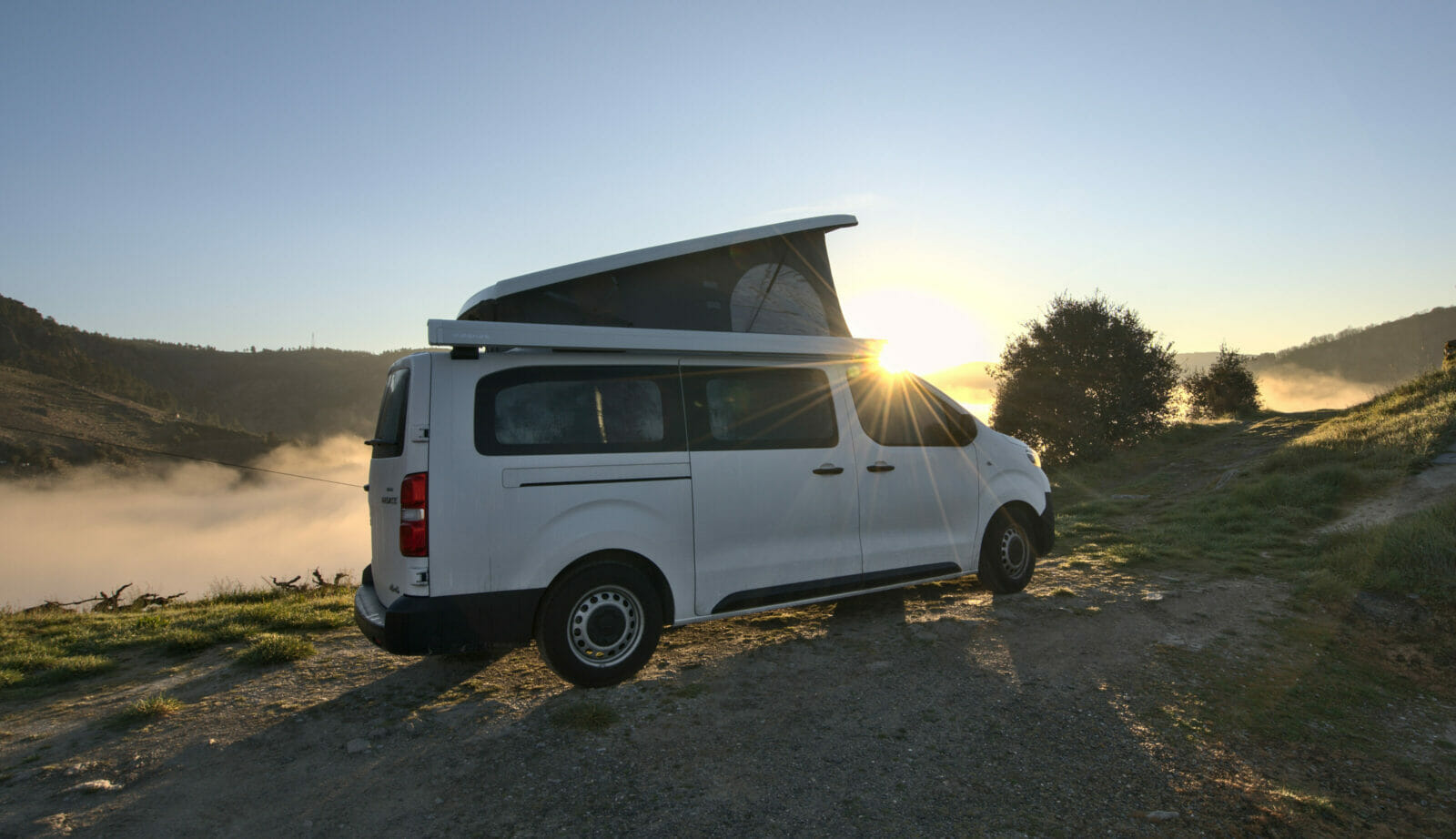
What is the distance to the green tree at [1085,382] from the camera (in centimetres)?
2128

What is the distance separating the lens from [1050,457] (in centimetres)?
2166

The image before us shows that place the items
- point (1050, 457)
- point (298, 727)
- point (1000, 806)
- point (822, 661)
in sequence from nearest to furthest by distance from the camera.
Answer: point (1000, 806) < point (298, 727) < point (822, 661) < point (1050, 457)

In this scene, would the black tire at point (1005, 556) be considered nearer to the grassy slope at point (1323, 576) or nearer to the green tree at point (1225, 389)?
the grassy slope at point (1323, 576)

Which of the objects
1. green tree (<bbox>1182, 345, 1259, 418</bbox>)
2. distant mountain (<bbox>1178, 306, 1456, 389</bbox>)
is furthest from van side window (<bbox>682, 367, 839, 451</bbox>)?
distant mountain (<bbox>1178, 306, 1456, 389</bbox>)

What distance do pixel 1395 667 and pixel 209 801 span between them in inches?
264

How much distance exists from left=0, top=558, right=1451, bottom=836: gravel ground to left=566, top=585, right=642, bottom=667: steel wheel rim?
8.8 inches

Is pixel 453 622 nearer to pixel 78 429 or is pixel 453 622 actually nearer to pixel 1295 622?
pixel 1295 622

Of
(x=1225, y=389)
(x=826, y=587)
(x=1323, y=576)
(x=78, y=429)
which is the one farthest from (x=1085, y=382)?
(x=78, y=429)

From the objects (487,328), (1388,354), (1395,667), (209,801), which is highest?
(1388,354)

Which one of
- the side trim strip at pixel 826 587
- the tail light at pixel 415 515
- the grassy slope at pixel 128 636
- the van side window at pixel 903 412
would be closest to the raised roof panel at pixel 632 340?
the van side window at pixel 903 412

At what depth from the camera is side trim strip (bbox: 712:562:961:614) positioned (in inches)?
196

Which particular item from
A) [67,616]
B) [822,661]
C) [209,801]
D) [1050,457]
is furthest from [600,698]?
[1050,457]

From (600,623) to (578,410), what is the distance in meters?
1.25

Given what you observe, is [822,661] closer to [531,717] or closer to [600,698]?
[600,698]
